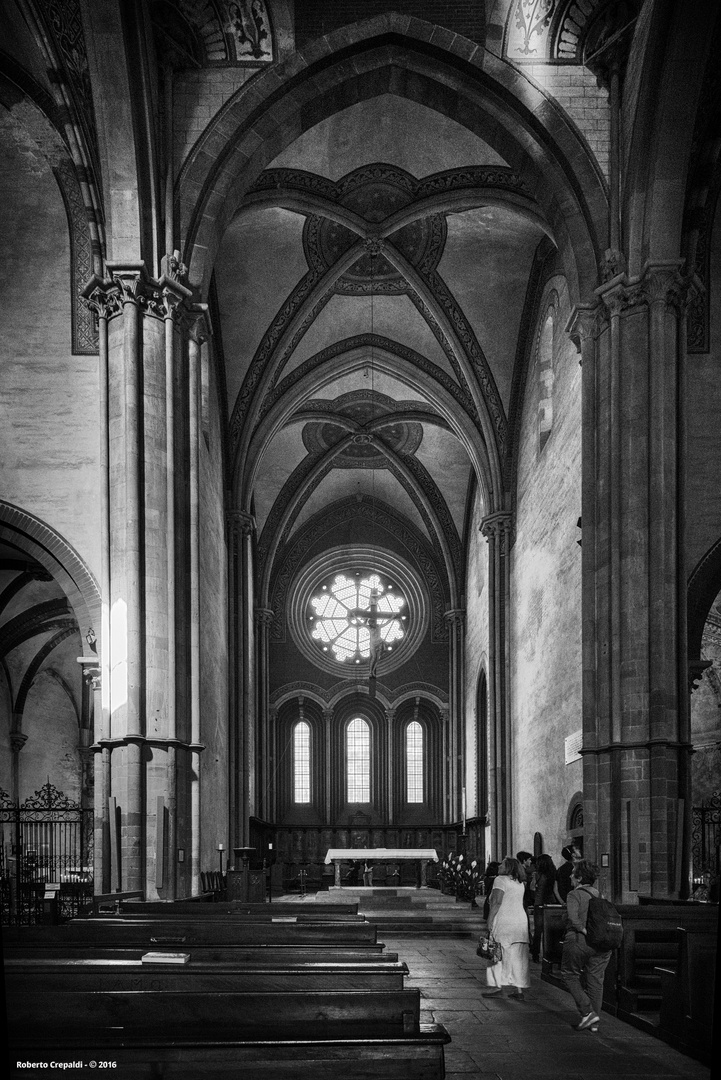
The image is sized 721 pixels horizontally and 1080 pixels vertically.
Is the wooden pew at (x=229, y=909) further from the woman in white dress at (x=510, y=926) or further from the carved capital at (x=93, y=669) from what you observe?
the carved capital at (x=93, y=669)

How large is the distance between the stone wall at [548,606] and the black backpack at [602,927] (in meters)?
11.0

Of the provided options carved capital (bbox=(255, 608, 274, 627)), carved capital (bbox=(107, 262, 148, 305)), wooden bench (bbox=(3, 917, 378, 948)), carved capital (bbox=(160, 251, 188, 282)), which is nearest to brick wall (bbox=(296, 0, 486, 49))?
carved capital (bbox=(160, 251, 188, 282))

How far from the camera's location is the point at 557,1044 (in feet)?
29.5

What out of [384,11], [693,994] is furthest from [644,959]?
[384,11]

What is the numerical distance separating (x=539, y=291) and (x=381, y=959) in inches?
785

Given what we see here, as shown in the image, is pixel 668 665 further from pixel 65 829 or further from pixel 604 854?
pixel 65 829

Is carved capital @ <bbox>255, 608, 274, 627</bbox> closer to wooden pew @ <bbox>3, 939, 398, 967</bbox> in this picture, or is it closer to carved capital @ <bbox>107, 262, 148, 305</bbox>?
carved capital @ <bbox>107, 262, 148, 305</bbox>

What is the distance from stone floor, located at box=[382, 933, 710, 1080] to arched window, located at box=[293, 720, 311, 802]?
2539 cm

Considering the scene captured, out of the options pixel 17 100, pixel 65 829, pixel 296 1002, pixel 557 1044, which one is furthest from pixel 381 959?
pixel 65 829

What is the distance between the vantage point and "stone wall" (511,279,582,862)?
70.2 feet

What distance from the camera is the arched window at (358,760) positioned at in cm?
3853

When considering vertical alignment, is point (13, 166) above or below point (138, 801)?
above

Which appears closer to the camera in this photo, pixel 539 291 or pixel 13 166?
pixel 13 166

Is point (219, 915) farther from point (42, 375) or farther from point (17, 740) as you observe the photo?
point (17, 740)
